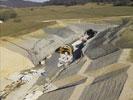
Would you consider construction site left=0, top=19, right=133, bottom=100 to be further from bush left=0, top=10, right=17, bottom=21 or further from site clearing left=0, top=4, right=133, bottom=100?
bush left=0, top=10, right=17, bottom=21

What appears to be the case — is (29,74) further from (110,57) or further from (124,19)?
(124,19)

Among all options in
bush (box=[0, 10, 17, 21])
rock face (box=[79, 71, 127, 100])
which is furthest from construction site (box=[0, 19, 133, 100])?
bush (box=[0, 10, 17, 21])

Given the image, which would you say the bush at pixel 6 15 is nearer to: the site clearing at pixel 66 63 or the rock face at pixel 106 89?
the site clearing at pixel 66 63

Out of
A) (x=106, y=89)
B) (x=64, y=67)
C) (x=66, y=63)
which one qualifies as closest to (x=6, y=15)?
(x=66, y=63)

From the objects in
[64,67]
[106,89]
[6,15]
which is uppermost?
[106,89]

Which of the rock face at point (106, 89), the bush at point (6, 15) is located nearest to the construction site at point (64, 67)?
the rock face at point (106, 89)

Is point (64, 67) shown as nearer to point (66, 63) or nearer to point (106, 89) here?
point (66, 63)

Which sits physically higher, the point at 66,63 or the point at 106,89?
the point at 106,89

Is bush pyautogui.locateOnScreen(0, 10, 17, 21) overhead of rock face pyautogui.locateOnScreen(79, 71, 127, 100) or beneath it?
beneath

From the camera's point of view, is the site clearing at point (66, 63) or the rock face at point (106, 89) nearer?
the rock face at point (106, 89)
